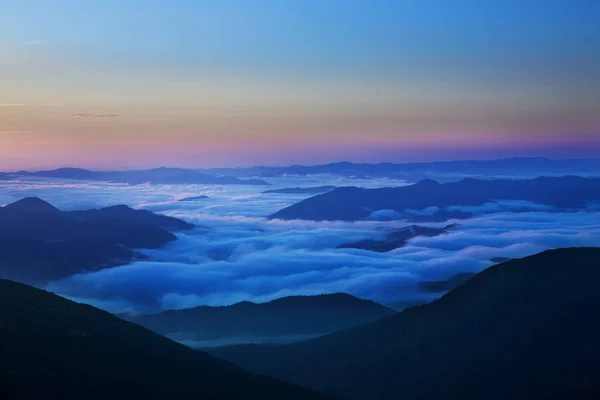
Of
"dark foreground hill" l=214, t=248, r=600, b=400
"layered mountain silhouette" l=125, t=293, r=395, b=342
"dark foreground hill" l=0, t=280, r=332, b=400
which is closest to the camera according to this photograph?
"dark foreground hill" l=0, t=280, r=332, b=400

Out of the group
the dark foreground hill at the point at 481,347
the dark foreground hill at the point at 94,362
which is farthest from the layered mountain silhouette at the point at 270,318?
the dark foreground hill at the point at 94,362

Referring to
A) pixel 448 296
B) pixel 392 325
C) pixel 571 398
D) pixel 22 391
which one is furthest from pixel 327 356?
pixel 22 391

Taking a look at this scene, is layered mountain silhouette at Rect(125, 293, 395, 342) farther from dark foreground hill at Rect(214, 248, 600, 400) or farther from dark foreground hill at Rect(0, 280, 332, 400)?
dark foreground hill at Rect(0, 280, 332, 400)

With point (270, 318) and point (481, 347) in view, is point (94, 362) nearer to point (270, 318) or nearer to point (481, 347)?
point (481, 347)

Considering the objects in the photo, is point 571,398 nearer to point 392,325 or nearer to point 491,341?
point 491,341

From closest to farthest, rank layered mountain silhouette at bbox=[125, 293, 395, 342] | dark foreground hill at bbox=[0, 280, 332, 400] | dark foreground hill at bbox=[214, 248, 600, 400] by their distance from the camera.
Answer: dark foreground hill at bbox=[0, 280, 332, 400], dark foreground hill at bbox=[214, 248, 600, 400], layered mountain silhouette at bbox=[125, 293, 395, 342]

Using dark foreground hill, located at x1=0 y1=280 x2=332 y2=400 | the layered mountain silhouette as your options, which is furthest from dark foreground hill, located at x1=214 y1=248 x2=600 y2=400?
the layered mountain silhouette

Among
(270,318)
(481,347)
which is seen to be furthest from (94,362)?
(270,318)
